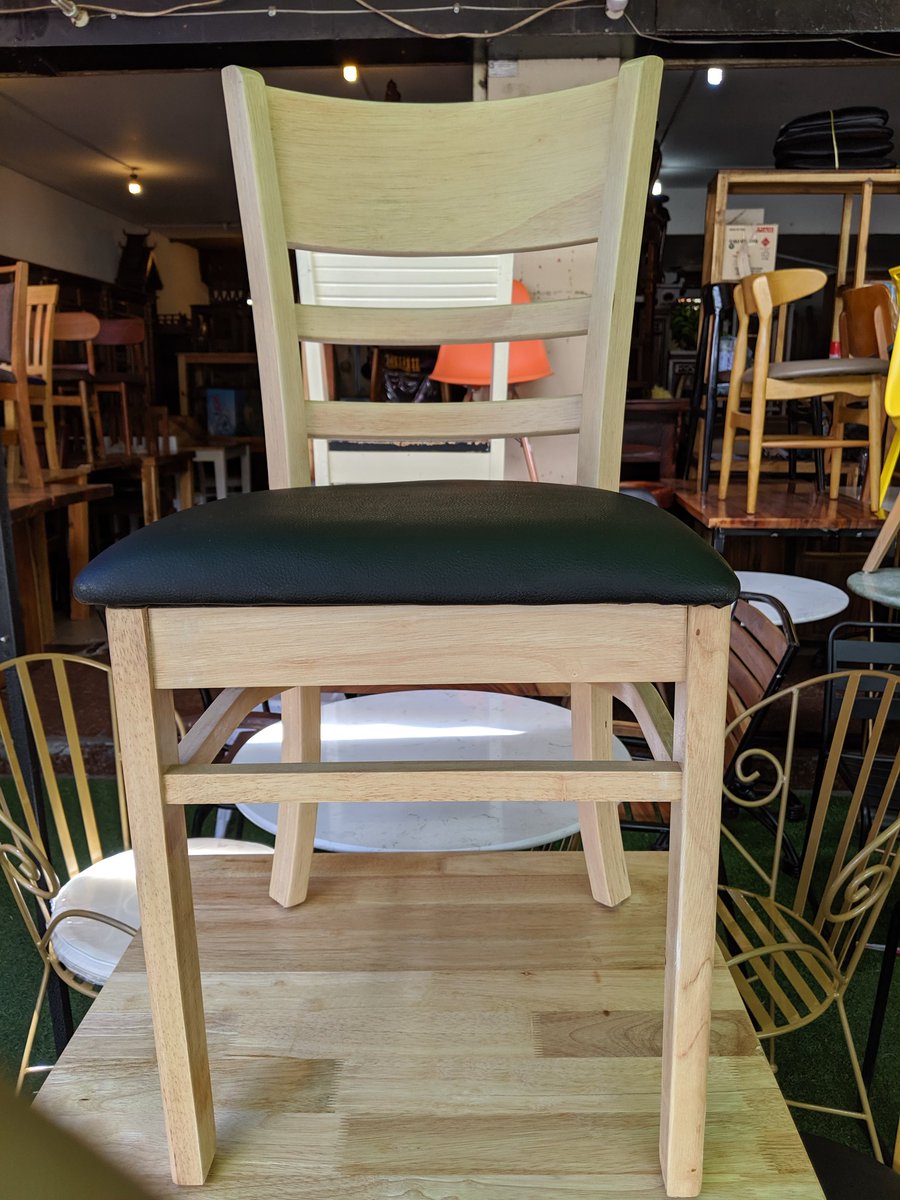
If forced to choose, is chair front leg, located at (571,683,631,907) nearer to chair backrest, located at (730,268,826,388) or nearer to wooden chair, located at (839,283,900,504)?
wooden chair, located at (839,283,900,504)

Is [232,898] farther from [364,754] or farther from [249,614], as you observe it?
[249,614]

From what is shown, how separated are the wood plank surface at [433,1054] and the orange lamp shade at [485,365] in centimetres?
206

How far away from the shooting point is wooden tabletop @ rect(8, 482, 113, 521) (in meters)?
3.39

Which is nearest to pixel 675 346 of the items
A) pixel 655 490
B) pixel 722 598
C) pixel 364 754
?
pixel 655 490

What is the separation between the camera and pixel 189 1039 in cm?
70

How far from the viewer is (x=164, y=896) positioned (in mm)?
676

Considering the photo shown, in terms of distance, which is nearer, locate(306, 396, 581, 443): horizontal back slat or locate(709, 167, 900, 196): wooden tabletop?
locate(306, 396, 581, 443): horizontal back slat

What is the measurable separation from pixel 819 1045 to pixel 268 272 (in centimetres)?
151

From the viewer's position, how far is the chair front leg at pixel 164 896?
65cm

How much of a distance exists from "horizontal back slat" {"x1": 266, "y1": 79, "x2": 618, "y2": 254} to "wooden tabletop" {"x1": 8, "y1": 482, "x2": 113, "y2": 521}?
2582 mm

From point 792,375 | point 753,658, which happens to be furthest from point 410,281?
point 792,375

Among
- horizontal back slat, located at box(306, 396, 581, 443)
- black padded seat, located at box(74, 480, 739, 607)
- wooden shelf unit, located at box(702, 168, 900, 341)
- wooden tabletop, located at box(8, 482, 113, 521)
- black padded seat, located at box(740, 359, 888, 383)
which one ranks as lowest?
wooden tabletop, located at box(8, 482, 113, 521)

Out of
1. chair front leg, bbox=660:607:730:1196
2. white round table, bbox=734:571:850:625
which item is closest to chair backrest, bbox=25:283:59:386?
white round table, bbox=734:571:850:625

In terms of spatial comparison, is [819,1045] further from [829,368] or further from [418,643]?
[829,368]
